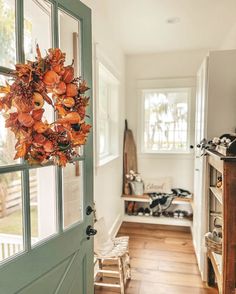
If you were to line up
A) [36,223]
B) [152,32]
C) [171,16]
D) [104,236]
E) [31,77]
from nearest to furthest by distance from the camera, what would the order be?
[31,77]
[36,223]
[104,236]
[171,16]
[152,32]

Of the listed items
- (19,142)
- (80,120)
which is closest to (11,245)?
(19,142)

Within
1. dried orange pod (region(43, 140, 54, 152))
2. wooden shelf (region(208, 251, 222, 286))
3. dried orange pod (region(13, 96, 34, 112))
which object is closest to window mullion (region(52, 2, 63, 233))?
dried orange pod (region(43, 140, 54, 152))

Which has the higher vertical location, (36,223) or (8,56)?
(8,56)

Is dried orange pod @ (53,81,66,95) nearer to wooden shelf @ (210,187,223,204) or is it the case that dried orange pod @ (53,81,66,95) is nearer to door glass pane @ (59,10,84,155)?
door glass pane @ (59,10,84,155)

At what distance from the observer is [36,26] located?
3.58 feet

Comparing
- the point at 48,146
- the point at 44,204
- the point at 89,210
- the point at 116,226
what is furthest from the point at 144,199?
the point at 48,146

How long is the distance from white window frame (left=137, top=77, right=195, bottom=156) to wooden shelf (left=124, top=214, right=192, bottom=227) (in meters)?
1.03

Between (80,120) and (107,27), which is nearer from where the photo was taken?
(80,120)

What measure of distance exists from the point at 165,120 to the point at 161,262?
7.10ft

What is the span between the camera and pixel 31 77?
88cm

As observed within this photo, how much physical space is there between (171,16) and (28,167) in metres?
2.40

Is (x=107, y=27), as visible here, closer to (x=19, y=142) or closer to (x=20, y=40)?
(x=20, y=40)

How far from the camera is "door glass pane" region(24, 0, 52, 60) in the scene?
1030 mm

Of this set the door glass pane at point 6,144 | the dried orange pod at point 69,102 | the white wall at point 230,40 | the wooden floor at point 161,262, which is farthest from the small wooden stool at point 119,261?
the white wall at point 230,40
